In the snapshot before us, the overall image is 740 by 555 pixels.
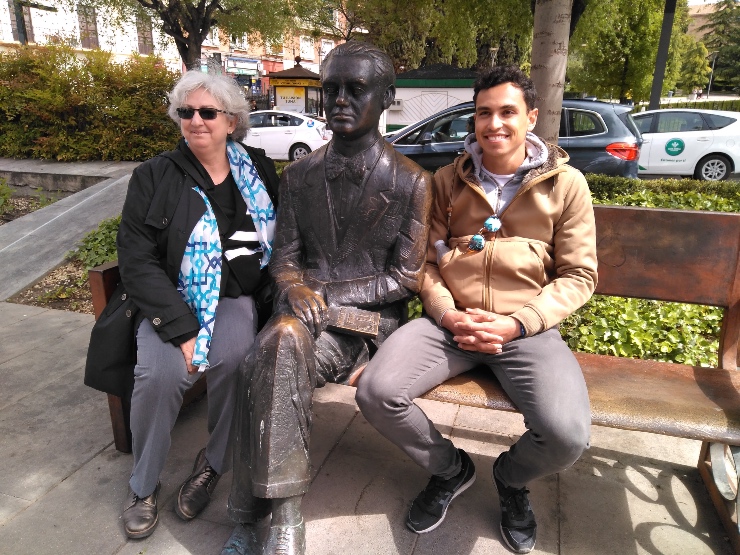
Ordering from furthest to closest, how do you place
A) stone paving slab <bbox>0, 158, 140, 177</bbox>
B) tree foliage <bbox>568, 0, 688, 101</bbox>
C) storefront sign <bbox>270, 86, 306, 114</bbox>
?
storefront sign <bbox>270, 86, 306, 114</bbox> → tree foliage <bbox>568, 0, 688, 101</bbox> → stone paving slab <bbox>0, 158, 140, 177</bbox>

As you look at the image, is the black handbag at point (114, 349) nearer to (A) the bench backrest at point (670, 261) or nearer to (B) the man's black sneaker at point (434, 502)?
(A) the bench backrest at point (670, 261)

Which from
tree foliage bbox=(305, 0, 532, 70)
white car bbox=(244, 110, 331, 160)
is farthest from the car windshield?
white car bbox=(244, 110, 331, 160)

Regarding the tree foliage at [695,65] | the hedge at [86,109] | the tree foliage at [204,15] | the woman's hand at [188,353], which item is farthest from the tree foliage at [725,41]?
the woman's hand at [188,353]

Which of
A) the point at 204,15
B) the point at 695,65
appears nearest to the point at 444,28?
the point at 204,15

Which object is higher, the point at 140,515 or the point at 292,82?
the point at 292,82

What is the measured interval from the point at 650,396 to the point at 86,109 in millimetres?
8638

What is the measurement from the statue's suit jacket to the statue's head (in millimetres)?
176

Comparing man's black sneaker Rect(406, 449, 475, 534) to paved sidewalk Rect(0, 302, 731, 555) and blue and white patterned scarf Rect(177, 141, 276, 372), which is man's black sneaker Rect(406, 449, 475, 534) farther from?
blue and white patterned scarf Rect(177, 141, 276, 372)

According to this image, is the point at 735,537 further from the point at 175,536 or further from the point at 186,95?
the point at 186,95

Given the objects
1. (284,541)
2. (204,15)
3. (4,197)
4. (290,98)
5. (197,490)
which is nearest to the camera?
(284,541)

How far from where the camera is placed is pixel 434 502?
2.29 metres

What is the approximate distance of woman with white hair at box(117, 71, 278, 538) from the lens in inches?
89.4

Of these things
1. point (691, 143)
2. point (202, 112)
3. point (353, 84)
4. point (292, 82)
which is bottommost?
point (691, 143)

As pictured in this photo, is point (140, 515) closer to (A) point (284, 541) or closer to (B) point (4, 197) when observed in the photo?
(A) point (284, 541)
